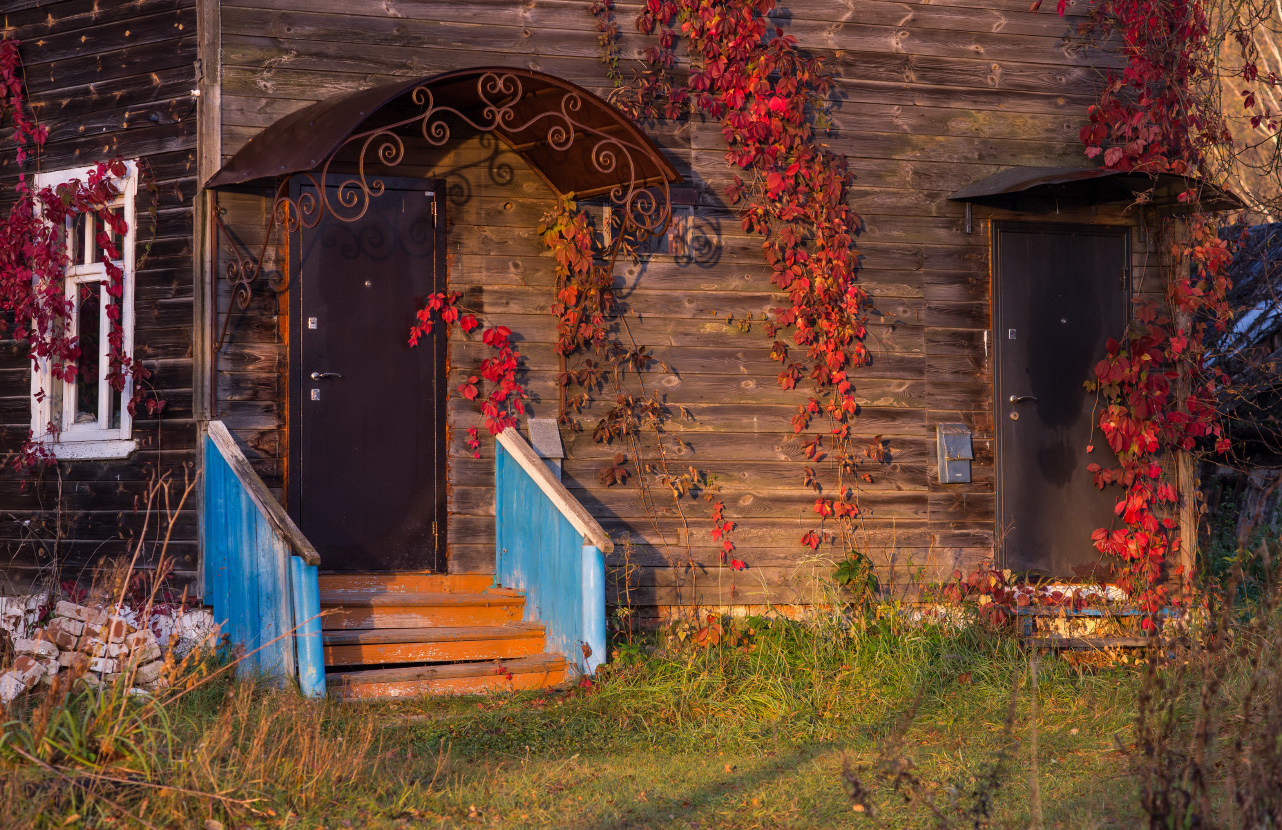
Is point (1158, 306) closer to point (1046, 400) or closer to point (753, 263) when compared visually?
point (1046, 400)

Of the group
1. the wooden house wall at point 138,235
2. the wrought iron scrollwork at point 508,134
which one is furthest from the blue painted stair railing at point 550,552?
the wooden house wall at point 138,235

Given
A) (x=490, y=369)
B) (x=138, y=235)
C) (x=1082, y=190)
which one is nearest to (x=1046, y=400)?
(x=1082, y=190)

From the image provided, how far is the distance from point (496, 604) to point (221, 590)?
1565mm

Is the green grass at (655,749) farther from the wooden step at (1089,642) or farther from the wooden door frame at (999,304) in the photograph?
the wooden door frame at (999,304)

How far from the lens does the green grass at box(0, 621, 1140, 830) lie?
3969 millimetres

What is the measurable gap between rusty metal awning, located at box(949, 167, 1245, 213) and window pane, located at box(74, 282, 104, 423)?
5756 mm

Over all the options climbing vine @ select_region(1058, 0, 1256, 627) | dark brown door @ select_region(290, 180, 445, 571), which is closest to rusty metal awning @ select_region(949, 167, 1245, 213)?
climbing vine @ select_region(1058, 0, 1256, 627)

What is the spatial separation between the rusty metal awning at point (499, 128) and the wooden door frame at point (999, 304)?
8.33 ft

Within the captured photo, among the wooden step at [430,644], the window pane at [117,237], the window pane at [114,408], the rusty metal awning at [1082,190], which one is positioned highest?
the rusty metal awning at [1082,190]

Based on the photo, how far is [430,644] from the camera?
628 centimetres

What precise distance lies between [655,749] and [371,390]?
2966 mm

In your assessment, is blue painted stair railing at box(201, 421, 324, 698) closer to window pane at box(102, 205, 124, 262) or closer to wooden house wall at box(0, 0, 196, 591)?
wooden house wall at box(0, 0, 196, 591)

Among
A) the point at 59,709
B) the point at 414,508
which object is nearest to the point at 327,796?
the point at 59,709

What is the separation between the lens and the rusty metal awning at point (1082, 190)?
7.23 m
